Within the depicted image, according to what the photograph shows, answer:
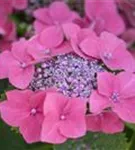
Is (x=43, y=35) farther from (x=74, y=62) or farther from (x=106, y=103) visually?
(x=106, y=103)

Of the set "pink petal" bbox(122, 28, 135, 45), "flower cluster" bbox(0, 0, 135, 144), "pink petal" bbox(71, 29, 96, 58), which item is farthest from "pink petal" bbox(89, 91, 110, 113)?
"pink petal" bbox(122, 28, 135, 45)

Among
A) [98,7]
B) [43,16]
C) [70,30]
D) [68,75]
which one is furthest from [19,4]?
[68,75]

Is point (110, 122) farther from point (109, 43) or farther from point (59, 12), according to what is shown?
point (59, 12)

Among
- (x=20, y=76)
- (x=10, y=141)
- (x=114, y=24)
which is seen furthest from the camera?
(x=114, y=24)

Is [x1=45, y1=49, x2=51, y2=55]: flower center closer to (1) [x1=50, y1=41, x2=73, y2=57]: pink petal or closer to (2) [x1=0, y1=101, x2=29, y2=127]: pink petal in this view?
(1) [x1=50, y1=41, x2=73, y2=57]: pink petal

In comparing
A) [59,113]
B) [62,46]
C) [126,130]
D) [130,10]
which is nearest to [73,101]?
[59,113]

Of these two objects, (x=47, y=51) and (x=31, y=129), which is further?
(x=47, y=51)

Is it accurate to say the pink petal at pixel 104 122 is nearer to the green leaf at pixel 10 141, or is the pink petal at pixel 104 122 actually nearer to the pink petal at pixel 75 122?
the pink petal at pixel 75 122
